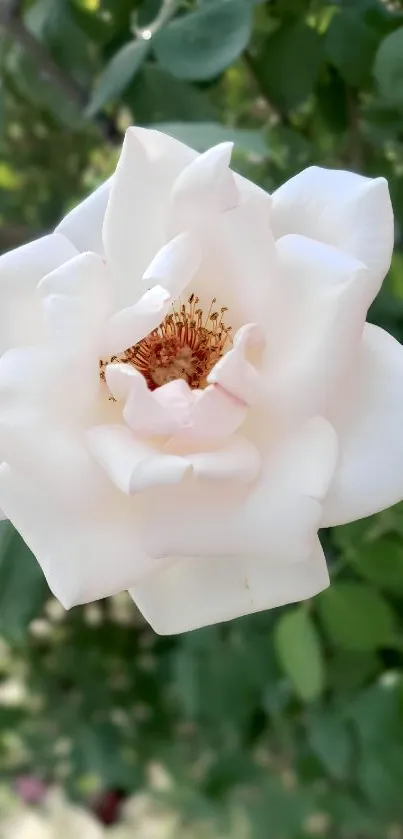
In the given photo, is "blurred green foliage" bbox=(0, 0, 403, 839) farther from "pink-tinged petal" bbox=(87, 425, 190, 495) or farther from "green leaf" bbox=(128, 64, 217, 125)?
"pink-tinged petal" bbox=(87, 425, 190, 495)

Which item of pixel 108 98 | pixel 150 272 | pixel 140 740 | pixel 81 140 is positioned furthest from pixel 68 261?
pixel 140 740

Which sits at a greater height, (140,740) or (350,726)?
(350,726)

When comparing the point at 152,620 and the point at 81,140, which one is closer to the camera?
the point at 152,620

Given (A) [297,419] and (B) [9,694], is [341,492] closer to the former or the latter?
(A) [297,419]

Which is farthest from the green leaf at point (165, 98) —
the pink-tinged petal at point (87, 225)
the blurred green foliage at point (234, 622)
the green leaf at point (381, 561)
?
the green leaf at point (381, 561)

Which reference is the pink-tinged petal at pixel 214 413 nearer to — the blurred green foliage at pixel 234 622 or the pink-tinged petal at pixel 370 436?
the pink-tinged petal at pixel 370 436

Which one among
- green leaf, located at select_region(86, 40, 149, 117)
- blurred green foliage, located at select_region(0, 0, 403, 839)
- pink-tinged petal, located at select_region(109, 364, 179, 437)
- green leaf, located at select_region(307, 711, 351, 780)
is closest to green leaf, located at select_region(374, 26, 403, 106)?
blurred green foliage, located at select_region(0, 0, 403, 839)

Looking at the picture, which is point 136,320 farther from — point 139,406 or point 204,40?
point 204,40

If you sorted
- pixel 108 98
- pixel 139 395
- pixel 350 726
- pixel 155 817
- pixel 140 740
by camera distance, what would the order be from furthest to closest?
pixel 155 817
pixel 140 740
pixel 350 726
pixel 108 98
pixel 139 395
